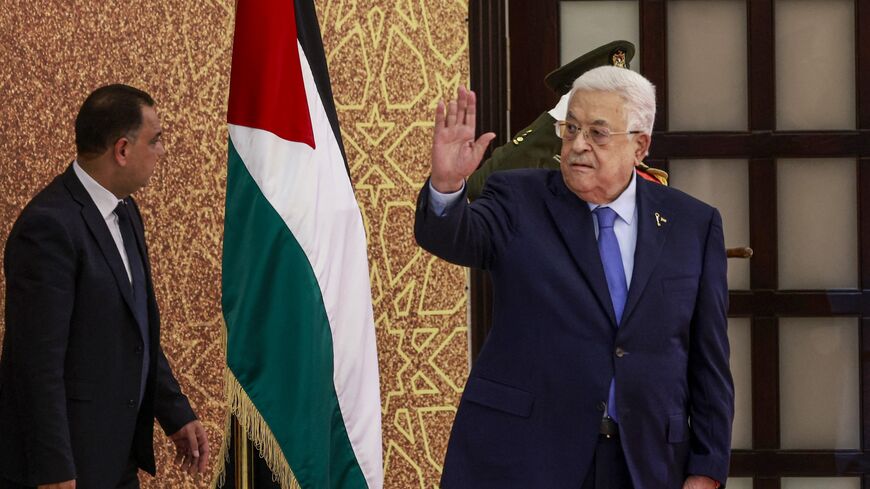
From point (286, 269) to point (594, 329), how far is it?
1124 millimetres

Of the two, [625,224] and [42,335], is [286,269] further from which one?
[625,224]

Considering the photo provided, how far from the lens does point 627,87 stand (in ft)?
7.90

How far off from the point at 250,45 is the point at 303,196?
1.45 ft

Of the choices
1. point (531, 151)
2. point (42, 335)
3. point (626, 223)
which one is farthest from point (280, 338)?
point (626, 223)

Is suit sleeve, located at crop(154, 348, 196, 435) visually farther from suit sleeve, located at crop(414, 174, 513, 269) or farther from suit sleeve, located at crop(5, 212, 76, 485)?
suit sleeve, located at crop(414, 174, 513, 269)

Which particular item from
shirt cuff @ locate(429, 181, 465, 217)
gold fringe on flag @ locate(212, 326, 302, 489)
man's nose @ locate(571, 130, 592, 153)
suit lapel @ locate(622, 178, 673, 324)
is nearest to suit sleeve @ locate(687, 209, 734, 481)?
suit lapel @ locate(622, 178, 673, 324)

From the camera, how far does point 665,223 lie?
2463 mm

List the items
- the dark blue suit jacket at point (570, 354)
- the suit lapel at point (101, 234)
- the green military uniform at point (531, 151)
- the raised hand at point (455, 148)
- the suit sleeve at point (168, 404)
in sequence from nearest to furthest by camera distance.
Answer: the raised hand at point (455, 148), the dark blue suit jacket at point (570, 354), the suit lapel at point (101, 234), the suit sleeve at point (168, 404), the green military uniform at point (531, 151)

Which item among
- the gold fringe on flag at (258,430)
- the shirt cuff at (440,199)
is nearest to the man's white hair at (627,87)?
the shirt cuff at (440,199)

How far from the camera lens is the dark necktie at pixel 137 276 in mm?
2934

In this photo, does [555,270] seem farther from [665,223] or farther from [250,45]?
[250,45]

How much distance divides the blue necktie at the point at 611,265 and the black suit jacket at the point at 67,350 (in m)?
1.18

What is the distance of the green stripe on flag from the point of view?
3.17 meters

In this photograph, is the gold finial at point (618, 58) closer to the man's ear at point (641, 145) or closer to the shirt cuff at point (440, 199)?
the man's ear at point (641, 145)
